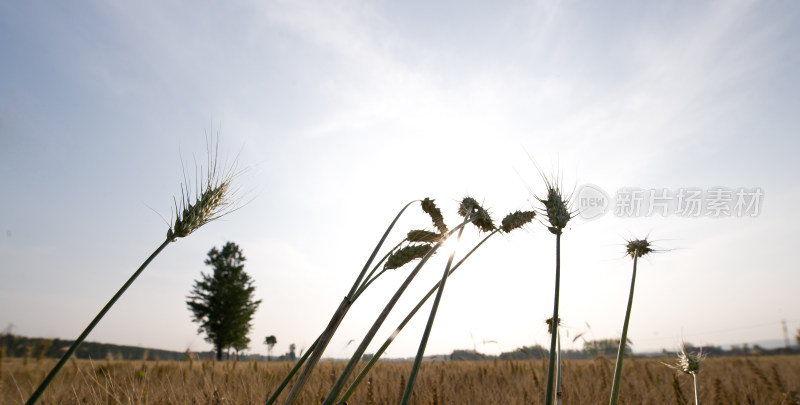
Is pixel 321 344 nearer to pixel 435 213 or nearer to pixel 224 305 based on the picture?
pixel 435 213

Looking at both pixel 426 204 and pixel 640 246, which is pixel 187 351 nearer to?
pixel 426 204

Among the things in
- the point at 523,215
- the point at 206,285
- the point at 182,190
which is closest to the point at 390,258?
the point at 523,215

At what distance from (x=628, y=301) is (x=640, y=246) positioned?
44 centimetres

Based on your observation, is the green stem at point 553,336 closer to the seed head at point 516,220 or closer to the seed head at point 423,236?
the seed head at point 516,220

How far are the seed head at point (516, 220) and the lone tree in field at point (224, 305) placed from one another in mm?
44224

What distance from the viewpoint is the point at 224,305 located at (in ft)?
136

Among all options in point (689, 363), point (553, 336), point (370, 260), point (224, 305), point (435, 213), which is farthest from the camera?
point (224, 305)

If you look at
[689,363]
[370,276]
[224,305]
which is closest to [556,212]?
[370,276]

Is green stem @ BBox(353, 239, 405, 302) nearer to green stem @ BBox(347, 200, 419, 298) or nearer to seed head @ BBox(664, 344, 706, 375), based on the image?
green stem @ BBox(347, 200, 419, 298)

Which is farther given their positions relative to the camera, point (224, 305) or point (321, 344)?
point (224, 305)

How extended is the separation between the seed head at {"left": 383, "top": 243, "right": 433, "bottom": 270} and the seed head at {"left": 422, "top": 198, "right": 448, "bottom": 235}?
192mm

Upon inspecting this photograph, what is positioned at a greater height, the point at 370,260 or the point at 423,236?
the point at 423,236

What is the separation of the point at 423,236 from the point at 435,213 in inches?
7.0

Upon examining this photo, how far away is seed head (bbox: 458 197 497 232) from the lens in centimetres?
166
